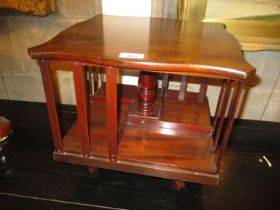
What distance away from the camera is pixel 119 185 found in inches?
43.4

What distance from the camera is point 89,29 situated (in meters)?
0.92

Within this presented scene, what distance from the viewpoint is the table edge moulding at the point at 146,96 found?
0.69m

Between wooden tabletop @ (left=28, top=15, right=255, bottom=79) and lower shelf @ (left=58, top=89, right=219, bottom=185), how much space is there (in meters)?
0.39

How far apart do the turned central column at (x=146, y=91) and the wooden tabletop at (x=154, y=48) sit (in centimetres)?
19

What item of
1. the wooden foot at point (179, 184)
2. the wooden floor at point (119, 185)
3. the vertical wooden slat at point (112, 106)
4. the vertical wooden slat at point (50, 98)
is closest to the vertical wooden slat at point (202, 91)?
the wooden floor at point (119, 185)

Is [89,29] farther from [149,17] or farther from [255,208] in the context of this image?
[255,208]

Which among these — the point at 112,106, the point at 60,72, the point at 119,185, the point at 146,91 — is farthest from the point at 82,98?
the point at 60,72

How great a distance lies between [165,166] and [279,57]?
0.93 m

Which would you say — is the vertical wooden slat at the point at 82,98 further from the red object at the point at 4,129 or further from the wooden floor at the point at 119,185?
the red object at the point at 4,129

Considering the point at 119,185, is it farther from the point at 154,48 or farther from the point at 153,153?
the point at 154,48

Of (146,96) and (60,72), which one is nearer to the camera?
(146,96)

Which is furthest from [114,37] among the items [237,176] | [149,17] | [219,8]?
[237,176]

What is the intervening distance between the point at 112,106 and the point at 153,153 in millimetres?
294

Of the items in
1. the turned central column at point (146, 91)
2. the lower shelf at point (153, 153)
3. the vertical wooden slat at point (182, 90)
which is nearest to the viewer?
the lower shelf at point (153, 153)
